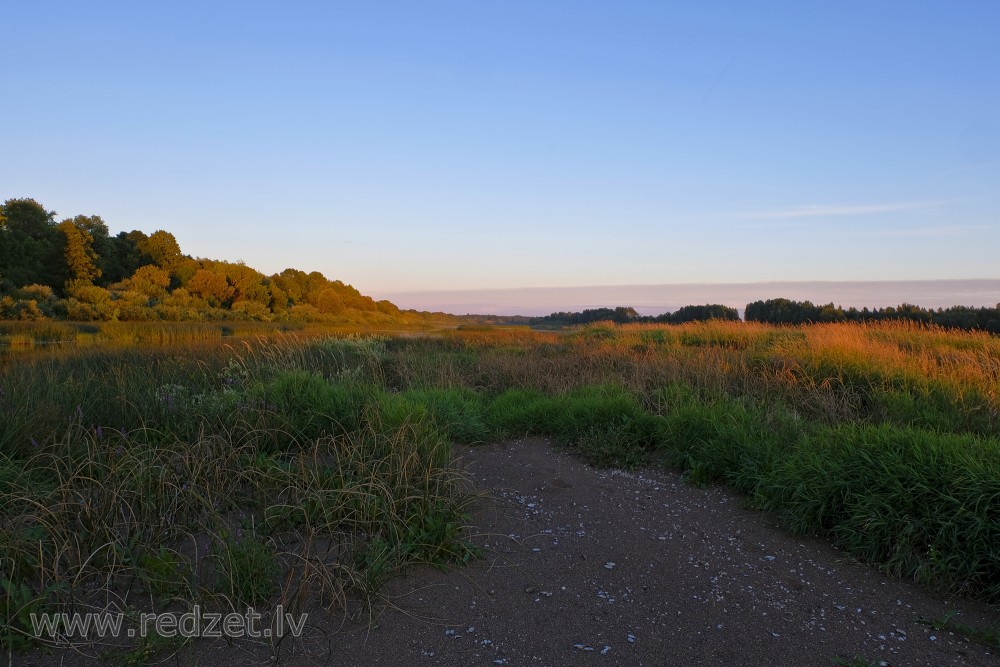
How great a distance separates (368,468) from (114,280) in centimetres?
2829

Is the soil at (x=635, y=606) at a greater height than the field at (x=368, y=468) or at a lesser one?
lesser

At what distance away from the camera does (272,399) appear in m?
6.29

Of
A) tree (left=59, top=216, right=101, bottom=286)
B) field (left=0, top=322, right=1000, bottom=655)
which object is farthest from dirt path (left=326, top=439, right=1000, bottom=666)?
tree (left=59, top=216, right=101, bottom=286)

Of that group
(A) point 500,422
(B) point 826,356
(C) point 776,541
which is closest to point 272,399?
(A) point 500,422

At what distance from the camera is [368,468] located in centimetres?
430

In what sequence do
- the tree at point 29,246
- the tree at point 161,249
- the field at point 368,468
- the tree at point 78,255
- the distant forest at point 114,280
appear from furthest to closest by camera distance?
the tree at point 161,249
the tree at point 78,255
the tree at point 29,246
the distant forest at point 114,280
the field at point 368,468

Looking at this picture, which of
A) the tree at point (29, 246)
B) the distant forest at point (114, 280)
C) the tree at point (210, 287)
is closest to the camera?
the distant forest at point (114, 280)

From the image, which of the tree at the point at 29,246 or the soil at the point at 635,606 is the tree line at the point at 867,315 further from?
the tree at the point at 29,246

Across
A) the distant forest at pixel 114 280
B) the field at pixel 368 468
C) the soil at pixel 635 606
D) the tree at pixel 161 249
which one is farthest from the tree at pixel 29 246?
the soil at pixel 635 606

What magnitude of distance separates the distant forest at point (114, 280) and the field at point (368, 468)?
1173cm

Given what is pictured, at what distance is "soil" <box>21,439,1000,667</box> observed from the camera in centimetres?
276

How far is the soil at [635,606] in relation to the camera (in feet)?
9.05

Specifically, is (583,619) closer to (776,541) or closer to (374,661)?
(374,661)

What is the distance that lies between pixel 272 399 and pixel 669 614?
15.8 feet
